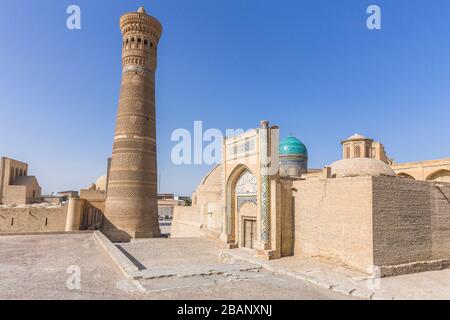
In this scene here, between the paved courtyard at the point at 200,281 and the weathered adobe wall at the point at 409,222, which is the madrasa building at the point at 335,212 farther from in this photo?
the paved courtyard at the point at 200,281

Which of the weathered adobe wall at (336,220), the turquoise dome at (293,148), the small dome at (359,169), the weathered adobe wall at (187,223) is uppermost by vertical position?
the turquoise dome at (293,148)

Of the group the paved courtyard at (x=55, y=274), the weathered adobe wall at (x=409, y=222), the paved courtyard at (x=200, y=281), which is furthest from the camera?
the weathered adobe wall at (x=409, y=222)

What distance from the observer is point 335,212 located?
10391 mm

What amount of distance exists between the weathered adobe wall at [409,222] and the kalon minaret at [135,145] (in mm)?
16404

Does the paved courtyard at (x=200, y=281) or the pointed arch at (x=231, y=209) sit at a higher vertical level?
the pointed arch at (x=231, y=209)

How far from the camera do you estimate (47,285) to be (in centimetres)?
720

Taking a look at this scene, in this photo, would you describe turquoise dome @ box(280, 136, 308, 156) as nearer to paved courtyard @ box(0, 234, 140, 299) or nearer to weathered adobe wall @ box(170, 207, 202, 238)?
weathered adobe wall @ box(170, 207, 202, 238)

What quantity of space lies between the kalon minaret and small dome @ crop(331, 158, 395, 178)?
42.4 feet

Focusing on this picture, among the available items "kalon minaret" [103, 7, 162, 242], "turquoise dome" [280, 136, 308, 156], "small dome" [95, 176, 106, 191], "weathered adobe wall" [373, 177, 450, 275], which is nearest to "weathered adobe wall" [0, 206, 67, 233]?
"kalon minaret" [103, 7, 162, 242]

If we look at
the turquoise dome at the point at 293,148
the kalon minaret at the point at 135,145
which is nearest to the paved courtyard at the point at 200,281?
the kalon minaret at the point at 135,145

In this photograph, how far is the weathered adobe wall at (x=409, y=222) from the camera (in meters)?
9.28

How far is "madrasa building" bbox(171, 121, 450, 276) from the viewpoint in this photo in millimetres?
9359
